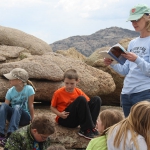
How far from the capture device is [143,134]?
337 centimetres

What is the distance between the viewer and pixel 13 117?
237 inches

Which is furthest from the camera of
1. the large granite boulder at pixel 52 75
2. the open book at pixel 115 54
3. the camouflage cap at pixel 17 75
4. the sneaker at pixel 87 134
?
the large granite boulder at pixel 52 75

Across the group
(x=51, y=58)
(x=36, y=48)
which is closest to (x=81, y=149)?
(x=51, y=58)

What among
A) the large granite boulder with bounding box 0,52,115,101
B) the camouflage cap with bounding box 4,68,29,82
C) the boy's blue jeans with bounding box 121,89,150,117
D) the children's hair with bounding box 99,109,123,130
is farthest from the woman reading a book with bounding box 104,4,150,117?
the large granite boulder with bounding box 0,52,115,101

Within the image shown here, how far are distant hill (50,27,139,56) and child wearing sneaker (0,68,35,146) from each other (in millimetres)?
15817

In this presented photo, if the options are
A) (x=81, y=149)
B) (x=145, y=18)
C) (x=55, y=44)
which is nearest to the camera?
(x=145, y=18)

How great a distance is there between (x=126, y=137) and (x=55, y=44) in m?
21.6

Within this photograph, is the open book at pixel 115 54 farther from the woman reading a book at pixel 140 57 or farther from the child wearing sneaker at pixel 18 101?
the child wearing sneaker at pixel 18 101

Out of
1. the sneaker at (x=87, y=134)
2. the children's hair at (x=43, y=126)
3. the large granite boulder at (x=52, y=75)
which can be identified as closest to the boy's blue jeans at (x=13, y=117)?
the sneaker at (x=87, y=134)

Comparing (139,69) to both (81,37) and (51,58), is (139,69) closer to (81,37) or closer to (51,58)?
(51,58)

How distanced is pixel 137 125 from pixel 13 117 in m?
3.12

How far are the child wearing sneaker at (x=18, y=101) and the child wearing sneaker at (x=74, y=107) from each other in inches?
20.5

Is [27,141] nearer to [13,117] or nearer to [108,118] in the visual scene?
[13,117]

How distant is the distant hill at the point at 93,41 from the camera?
2305cm
